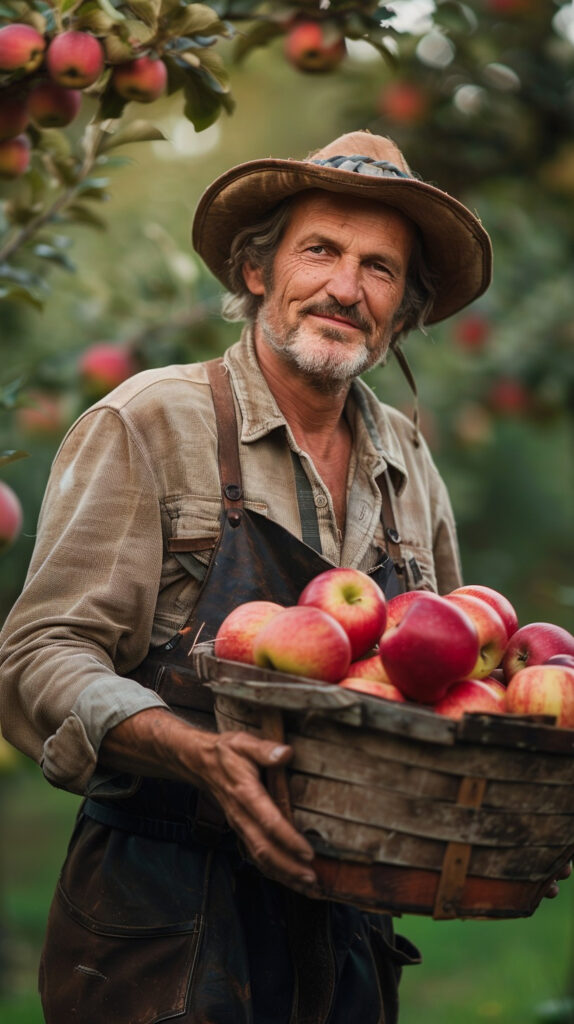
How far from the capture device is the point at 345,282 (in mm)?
2445

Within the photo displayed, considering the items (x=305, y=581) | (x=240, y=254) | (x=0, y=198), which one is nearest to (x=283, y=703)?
(x=305, y=581)

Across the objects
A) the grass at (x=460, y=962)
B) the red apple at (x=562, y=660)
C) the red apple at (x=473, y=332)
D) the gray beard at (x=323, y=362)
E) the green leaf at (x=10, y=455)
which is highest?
the gray beard at (x=323, y=362)

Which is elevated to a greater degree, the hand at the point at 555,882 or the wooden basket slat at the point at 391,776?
the wooden basket slat at the point at 391,776

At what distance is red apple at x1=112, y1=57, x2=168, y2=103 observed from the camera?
2.32m

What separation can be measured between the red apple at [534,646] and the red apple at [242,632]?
1.42ft

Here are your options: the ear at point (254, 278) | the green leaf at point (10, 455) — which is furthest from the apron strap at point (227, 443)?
the green leaf at point (10, 455)

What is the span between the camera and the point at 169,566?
2.22 metres

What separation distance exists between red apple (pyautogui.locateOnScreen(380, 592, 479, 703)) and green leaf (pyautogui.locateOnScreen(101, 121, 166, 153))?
137cm

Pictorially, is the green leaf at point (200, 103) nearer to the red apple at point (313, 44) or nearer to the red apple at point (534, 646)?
the red apple at point (313, 44)

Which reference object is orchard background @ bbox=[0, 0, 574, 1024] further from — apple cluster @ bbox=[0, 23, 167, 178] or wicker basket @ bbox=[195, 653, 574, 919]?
wicker basket @ bbox=[195, 653, 574, 919]

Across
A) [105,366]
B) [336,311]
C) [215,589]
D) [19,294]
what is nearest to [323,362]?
[336,311]

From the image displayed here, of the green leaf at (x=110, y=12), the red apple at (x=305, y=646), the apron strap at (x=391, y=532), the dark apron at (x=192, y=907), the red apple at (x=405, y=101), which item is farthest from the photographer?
the red apple at (x=405, y=101)

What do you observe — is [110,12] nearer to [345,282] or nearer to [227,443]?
[345,282]

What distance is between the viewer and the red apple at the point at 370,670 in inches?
72.7
